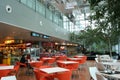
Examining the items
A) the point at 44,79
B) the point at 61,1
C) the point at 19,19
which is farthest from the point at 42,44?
the point at 44,79

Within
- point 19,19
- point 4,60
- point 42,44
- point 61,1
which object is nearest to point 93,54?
point 42,44

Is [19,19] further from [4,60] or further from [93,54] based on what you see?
[93,54]

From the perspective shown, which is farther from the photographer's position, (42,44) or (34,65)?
(42,44)

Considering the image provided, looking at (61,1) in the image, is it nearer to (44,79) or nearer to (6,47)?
(6,47)

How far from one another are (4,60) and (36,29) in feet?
9.93

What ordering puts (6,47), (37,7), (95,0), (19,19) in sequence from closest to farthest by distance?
(95,0) → (19,19) → (37,7) → (6,47)

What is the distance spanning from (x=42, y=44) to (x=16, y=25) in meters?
13.2

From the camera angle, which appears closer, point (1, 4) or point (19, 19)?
point (1, 4)

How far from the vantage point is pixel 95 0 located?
4.93 m

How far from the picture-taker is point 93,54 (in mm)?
23688

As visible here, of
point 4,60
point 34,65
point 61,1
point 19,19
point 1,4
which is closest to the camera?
point 1,4

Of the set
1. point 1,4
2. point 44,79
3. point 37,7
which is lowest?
point 44,79

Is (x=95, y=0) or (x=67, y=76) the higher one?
(x=95, y=0)

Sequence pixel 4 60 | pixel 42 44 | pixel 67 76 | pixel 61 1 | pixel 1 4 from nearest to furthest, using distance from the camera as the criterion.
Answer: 1. pixel 67 76
2. pixel 1 4
3. pixel 4 60
4. pixel 61 1
5. pixel 42 44
